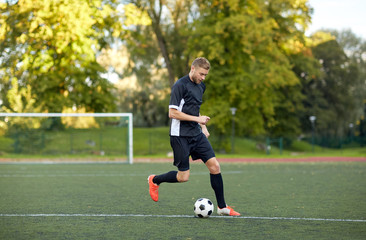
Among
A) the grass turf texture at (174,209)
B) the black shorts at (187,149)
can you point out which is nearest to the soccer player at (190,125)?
the black shorts at (187,149)

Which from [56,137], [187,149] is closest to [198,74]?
[187,149]

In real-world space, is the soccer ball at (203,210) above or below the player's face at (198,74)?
below

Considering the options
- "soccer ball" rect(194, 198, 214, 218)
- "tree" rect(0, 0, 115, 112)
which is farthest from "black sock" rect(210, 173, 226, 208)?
"tree" rect(0, 0, 115, 112)

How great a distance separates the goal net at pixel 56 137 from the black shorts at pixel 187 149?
1786 cm

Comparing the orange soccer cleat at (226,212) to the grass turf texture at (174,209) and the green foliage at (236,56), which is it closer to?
the grass turf texture at (174,209)

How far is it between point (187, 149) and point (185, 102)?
2.05 feet

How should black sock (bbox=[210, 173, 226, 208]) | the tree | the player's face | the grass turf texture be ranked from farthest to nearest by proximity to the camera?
the tree, black sock (bbox=[210, 173, 226, 208]), the player's face, the grass turf texture

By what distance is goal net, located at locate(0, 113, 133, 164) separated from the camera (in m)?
26.4

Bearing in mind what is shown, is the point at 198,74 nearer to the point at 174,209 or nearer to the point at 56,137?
the point at 174,209

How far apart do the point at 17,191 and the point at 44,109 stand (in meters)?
21.4

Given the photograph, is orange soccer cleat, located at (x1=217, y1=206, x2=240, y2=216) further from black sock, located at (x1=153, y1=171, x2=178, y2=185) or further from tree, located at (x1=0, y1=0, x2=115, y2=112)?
tree, located at (x1=0, y1=0, x2=115, y2=112)

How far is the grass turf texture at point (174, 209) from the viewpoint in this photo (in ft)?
18.9

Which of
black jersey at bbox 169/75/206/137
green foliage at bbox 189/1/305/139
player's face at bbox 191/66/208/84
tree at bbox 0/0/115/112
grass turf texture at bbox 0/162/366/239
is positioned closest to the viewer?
grass turf texture at bbox 0/162/366/239

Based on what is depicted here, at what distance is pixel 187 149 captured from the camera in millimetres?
7004
